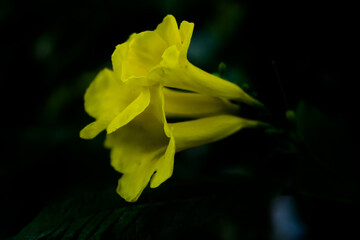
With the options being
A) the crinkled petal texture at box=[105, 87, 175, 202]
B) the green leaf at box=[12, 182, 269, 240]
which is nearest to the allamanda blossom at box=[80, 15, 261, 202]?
the crinkled petal texture at box=[105, 87, 175, 202]

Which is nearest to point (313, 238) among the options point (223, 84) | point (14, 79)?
point (223, 84)

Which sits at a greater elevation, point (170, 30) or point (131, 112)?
point (170, 30)

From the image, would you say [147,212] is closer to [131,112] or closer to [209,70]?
[131,112]

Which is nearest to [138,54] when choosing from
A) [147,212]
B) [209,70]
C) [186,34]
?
[186,34]

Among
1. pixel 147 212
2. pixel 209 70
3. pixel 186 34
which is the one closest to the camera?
pixel 186 34

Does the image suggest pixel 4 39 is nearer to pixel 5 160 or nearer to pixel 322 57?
pixel 5 160

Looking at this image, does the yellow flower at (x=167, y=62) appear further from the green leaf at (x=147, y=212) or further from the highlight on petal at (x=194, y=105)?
the green leaf at (x=147, y=212)
